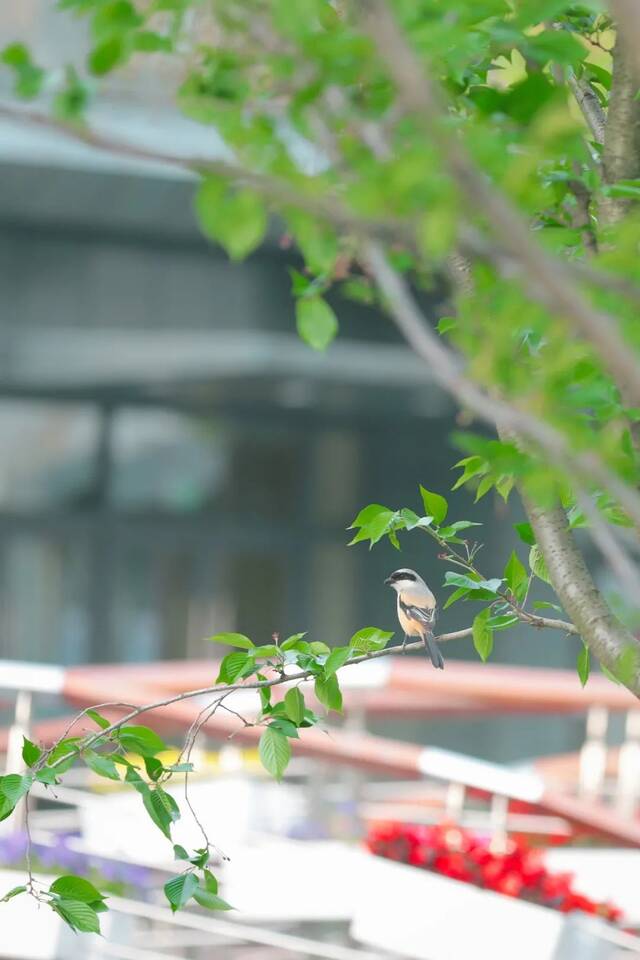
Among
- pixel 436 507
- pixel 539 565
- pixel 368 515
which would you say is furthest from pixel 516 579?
pixel 368 515

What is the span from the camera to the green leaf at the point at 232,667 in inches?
87.3

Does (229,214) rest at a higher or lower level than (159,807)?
higher

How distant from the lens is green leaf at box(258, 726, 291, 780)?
214 centimetres

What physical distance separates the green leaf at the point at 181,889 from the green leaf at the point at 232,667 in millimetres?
326

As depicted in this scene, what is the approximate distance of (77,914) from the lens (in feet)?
7.01

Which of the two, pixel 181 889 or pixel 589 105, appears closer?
pixel 181 889

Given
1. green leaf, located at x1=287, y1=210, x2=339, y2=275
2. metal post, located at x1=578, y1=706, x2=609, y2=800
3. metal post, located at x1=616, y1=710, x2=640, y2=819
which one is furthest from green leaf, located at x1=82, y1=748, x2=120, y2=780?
metal post, located at x1=616, y1=710, x2=640, y2=819

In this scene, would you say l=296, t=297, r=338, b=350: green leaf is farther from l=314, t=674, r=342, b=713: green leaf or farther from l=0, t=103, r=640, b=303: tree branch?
l=314, t=674, r=342, b=713: green leaf

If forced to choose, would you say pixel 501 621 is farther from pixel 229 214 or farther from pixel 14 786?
pixel 229 214

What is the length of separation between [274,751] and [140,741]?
0.24 metres

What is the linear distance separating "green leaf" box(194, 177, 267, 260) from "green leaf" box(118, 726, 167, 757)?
113 centimetres

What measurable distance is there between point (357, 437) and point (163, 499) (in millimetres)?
2278

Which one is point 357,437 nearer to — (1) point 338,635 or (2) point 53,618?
(1) point 338,635

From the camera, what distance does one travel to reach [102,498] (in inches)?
555
